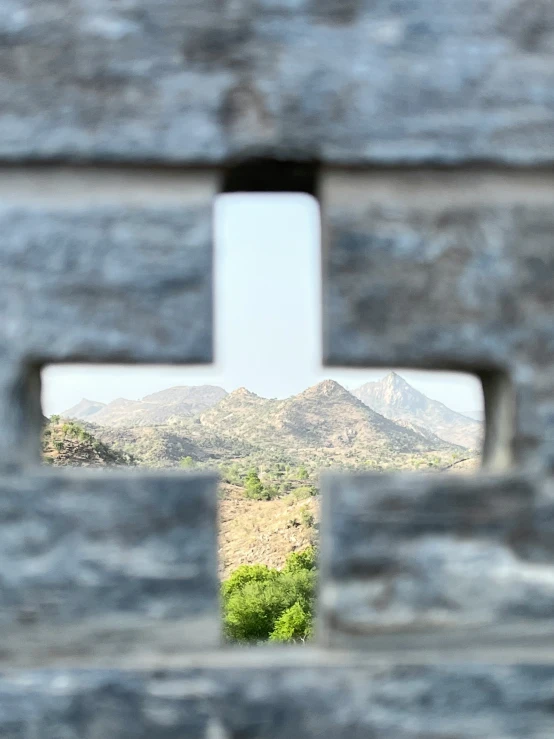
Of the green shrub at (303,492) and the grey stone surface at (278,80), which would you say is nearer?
the grey stone surface at (278,80)

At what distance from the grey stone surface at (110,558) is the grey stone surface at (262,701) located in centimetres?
5

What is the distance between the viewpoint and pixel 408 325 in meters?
0.89

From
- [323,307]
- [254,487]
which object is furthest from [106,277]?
[254,487]

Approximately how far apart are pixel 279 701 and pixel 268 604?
12003mm

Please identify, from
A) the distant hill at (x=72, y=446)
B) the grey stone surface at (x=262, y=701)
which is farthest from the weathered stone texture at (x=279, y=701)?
the distant hill at (x=72, y=446)

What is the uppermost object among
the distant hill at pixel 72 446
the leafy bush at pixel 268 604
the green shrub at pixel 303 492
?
the distant hill at pixel 72 446

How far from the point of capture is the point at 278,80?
89 centimetres

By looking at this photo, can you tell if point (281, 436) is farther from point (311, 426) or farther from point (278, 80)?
point (278, 80)

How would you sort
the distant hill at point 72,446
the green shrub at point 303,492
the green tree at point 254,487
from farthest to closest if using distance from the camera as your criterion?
1. the green tree at point 254,487
2. the green shrub at point 303,492
3. the distant hill at point 72,446

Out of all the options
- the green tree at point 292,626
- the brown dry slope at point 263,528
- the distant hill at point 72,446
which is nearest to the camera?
A: the green tree at point 292,626

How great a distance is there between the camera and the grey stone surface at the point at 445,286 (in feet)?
2.90

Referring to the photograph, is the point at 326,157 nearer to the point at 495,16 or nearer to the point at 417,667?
the point at 495,16

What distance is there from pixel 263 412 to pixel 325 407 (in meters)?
2.60

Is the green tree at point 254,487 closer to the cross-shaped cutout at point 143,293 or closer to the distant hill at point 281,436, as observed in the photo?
the distant hill at point 281,436
